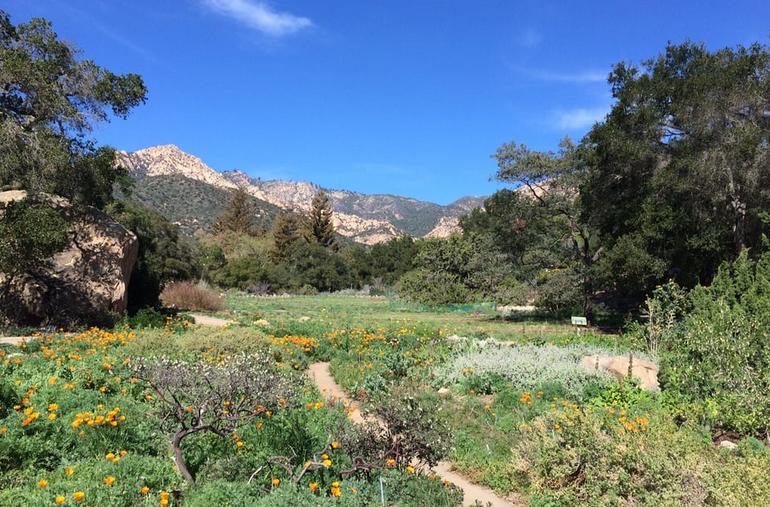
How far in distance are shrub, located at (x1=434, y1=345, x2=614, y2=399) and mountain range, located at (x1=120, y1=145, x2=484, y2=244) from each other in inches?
646

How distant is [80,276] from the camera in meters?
15.3

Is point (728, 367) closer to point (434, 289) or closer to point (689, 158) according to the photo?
point (689, 158)

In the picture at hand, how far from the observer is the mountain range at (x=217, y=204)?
283 ft

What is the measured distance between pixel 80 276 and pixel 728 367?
1550cm

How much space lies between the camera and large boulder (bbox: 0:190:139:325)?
573 inches

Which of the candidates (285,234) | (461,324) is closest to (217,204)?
(285,234)

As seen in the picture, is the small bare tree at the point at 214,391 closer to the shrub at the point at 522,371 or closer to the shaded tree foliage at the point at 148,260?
the shrub at the point at 522,371

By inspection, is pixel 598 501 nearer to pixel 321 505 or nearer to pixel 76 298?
pixel 321 505

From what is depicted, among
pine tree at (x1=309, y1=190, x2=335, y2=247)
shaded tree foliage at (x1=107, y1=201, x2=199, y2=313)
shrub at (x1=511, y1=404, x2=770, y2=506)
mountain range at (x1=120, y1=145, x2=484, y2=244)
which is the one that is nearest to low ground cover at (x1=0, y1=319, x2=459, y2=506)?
shrub at (x1=511, y1=404, x2=770, y2=506)

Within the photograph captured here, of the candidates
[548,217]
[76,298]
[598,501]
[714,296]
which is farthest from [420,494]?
[548,217]

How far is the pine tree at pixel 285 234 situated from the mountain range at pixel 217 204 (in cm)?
829

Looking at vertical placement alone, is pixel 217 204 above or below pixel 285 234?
above

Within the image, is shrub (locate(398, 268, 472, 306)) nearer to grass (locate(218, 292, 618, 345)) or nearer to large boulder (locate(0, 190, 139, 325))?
grass (locate(218, 292, 618, 345))

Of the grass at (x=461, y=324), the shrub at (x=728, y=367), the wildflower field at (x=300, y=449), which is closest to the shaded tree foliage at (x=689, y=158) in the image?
the grass at (x=461, y=324)
